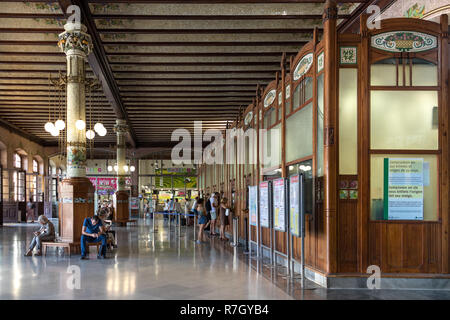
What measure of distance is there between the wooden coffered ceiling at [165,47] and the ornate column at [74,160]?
734 millimetres

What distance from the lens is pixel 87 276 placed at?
687cm

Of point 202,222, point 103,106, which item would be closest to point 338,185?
point 202,222

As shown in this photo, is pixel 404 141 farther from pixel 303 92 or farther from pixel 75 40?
pixel 75 40

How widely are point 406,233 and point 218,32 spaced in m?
5.75

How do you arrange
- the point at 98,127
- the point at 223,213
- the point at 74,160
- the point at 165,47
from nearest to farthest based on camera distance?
the point at 74,160, the point at 165,47, the point at 98,127, the point at 223,213

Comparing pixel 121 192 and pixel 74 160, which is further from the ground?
pixel 74 160

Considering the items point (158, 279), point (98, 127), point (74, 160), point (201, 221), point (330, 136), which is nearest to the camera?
point (330, 136)

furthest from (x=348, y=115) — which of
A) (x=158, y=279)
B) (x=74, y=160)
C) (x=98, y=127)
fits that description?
(x=98, y=127)

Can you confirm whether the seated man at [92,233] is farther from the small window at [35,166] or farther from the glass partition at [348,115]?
the small window at [35,166]

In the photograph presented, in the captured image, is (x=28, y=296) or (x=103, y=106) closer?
(x=28, y=296)

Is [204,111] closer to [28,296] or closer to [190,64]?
[190,64]

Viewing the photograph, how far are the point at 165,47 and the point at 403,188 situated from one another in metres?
6.77

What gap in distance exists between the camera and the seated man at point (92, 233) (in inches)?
345

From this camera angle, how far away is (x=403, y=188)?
6.21 metres
